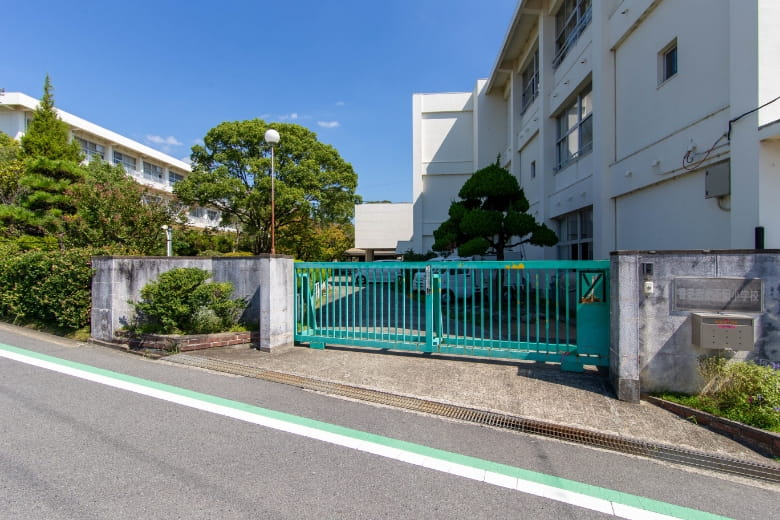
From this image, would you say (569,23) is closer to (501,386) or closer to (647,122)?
(647,122)

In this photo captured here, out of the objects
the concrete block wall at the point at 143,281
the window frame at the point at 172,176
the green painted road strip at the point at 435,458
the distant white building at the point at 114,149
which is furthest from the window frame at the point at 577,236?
the window frame at the point at 172,176

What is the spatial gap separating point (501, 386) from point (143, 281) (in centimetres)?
669

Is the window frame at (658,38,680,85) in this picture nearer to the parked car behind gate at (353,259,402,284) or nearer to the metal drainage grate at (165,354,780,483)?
the parked car behind gate at (353,259,402,284)


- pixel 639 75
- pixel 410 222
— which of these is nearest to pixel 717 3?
pixel 639 75

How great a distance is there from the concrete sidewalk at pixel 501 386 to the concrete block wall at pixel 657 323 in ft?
1.12

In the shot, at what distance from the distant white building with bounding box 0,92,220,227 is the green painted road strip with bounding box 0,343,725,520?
16613 millimetres

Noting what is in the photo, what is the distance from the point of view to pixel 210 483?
2607 millimetres

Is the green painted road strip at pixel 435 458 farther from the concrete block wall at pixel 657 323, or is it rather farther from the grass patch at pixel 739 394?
the concrete block wall at pixel 657 323

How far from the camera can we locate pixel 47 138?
16109mm

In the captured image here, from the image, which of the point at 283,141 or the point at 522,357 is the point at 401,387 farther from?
the point at 283,141

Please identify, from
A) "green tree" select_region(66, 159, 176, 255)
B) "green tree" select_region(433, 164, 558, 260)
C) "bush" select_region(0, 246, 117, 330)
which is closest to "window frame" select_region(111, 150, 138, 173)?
"green tree" select_region(66, 159, 176, 255)

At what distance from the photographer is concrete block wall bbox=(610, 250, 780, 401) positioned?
161 inches

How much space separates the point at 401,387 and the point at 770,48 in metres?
6.58

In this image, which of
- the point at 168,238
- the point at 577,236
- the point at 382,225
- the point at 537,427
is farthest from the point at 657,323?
the point at 382,225
